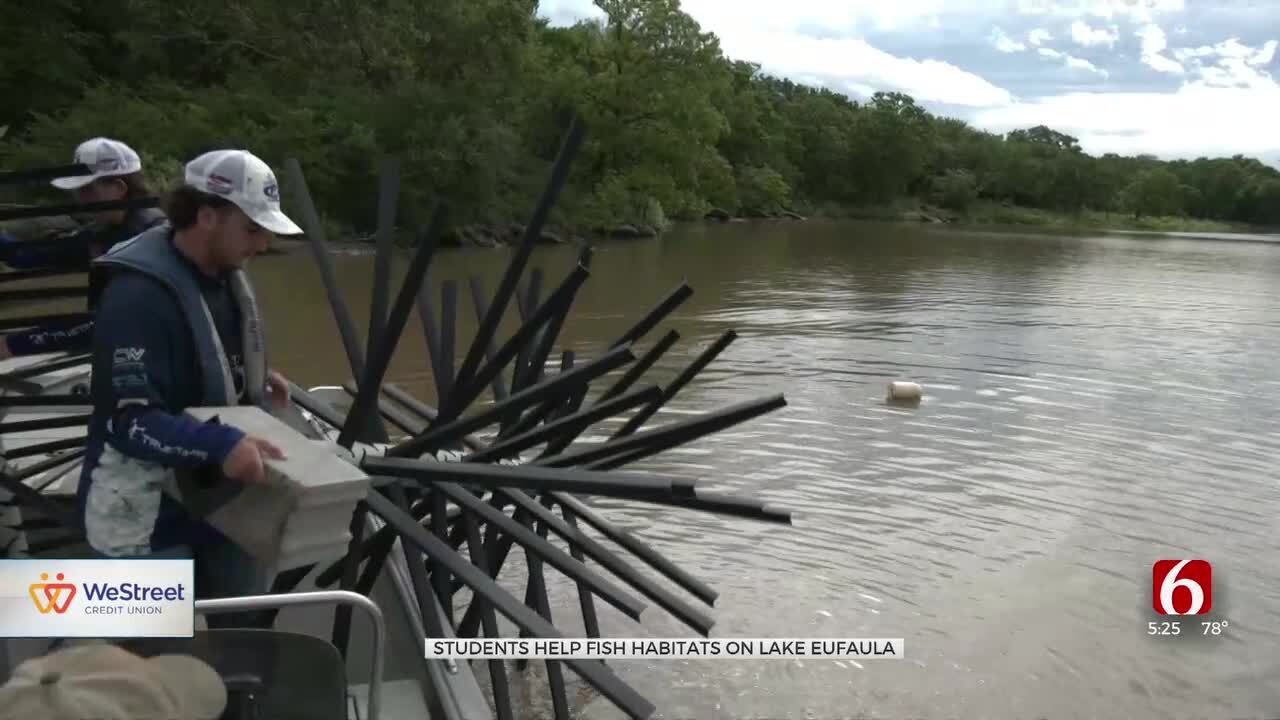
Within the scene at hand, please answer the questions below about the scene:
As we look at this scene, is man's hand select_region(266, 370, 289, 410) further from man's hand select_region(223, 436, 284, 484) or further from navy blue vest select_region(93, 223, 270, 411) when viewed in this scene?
man's hand select_region(223, 436, 284, 484)

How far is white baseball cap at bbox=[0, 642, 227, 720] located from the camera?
1.69m

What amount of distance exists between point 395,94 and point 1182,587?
95.6 ft

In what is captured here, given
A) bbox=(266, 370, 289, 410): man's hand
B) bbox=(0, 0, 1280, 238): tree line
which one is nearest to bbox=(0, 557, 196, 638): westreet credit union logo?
bbox=(266, 370, 289, 410): man's hand

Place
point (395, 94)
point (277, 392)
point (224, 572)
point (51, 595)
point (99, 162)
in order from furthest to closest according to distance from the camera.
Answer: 1. point (395, 94)
2. point (99, 162)
3. point (277, 392)
4. point (224, 572)
5. point (51, 595)

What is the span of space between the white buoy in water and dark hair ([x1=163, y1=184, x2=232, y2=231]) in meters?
9.33

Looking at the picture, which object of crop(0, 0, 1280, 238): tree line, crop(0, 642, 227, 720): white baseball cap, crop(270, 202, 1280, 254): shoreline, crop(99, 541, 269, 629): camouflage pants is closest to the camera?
crop(0, 642, 227, 720): white baseball cap

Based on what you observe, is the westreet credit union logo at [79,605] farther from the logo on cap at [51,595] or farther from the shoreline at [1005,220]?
the shoreline at [1005,220]

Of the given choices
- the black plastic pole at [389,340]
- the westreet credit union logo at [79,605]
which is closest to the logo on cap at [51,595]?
the westreet credit union logo at [79,605]

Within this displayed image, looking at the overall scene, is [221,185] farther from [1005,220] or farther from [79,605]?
[1005,220]

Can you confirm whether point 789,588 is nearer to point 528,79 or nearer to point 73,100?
point 73,100

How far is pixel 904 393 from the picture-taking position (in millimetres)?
10883

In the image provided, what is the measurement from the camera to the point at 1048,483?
322 inches

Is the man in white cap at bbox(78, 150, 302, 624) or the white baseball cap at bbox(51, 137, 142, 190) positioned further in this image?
the white baseball cap at bbox(51, 137, 142, 190)

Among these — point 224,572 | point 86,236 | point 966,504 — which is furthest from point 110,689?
point 966,504
